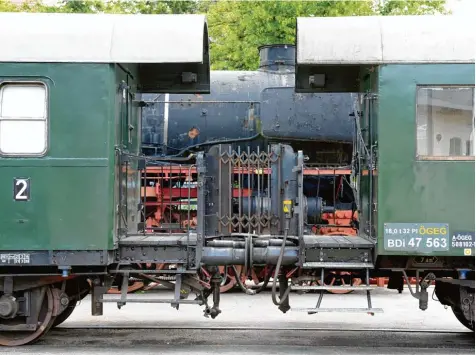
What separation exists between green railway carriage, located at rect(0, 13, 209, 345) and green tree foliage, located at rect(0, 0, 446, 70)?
42.4 ft

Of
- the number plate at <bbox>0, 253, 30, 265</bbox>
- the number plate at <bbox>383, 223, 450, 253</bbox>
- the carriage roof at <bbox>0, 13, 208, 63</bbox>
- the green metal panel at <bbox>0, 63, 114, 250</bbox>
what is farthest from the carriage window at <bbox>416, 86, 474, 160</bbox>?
the number plate at <bbox>0, 253, 30, 265</bbox>

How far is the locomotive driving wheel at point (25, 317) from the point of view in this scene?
792 centimetres

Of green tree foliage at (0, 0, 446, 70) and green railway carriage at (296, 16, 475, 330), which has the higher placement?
green tree foliage at (0, 0, 446, 70)

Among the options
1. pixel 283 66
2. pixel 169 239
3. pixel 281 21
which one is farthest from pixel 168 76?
pixel 281 21

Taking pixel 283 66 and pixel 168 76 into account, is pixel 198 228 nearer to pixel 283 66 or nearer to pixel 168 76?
pixel 168 76

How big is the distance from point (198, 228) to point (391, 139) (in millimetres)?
2220

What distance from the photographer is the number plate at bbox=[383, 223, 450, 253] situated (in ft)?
24.8

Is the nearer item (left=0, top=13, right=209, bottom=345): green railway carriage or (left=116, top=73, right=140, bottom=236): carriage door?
(left=0, top=13, right=209, bottom=345): green railway carriage

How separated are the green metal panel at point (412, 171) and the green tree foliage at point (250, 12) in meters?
12.8

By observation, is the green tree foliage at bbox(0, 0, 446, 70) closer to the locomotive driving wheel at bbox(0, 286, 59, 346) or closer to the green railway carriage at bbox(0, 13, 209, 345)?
the green railway carriage at bbox(0, 13, 209, 345)

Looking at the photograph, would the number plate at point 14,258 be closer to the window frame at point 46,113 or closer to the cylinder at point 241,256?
the window frame at point 46,113

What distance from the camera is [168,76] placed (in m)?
9.45

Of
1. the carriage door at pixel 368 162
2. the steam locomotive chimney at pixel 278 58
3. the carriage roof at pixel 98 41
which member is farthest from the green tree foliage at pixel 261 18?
the carriage roof at pixel 98 41

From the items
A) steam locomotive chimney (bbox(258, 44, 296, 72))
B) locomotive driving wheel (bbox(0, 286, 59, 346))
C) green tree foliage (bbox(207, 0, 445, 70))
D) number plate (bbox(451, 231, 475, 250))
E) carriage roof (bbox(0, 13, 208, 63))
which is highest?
green tree foliage (bbox(207, 0, 445, 70))
